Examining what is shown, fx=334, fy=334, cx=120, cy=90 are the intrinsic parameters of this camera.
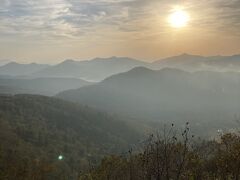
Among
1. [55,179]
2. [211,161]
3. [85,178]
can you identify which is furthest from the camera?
[55,179]

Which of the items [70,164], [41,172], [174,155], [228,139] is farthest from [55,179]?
[174,155]

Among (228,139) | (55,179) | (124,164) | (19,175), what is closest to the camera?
(228,139)

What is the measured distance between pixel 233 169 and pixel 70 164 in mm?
172243

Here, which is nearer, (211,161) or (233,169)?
(233,169)

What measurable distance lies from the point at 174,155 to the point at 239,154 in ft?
14.1

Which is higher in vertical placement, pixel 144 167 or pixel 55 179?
pixel 144 167

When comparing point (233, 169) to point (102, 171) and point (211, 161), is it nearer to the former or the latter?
point (102, 171)

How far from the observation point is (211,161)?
40.6 meters

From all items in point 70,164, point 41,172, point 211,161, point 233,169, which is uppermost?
point 233,169

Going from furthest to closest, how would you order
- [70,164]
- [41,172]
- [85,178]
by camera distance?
[70,164] → [41,172] → [85,178]

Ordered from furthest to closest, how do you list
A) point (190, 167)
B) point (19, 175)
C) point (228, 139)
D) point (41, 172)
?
point (41, 172), point (19, 175), point (228, 139), point (190, 167)

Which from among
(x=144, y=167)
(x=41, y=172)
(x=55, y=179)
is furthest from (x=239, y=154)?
(x=55, y=179)

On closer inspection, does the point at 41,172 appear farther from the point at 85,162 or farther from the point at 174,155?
the point at 85,162

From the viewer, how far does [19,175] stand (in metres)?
54.7
